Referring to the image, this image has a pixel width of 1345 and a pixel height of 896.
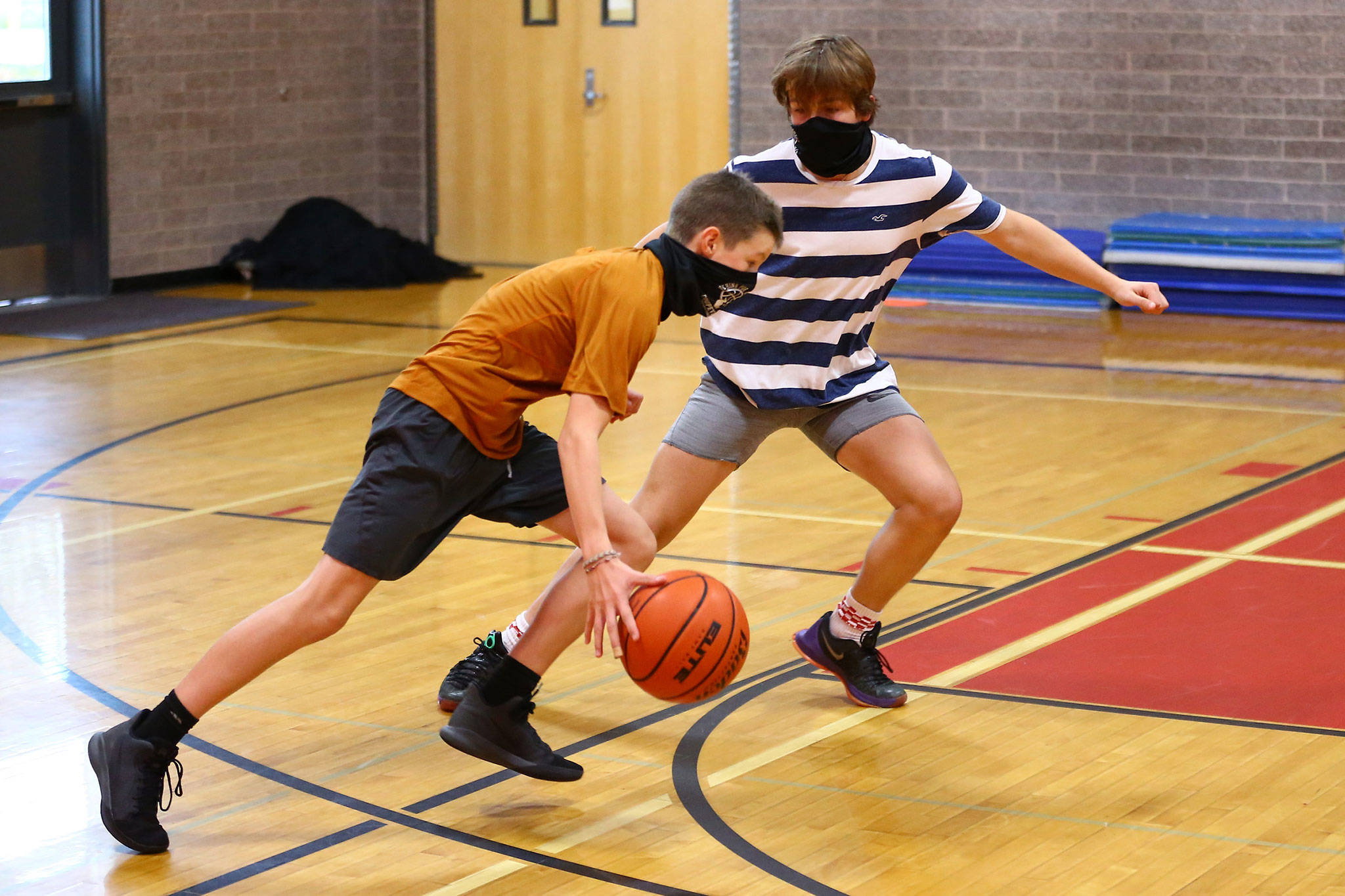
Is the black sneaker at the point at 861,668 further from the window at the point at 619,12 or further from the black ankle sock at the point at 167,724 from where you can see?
the window at the point at 619,12

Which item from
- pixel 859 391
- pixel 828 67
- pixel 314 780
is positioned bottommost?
pixel 314 780

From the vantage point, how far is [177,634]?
14.6 ft

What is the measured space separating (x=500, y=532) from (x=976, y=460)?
195cm

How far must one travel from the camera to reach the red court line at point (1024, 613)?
427 centimetres

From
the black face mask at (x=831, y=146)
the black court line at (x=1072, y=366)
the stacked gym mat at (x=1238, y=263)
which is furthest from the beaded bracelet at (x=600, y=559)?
the stacked gym mat at (x=1238, y=263)

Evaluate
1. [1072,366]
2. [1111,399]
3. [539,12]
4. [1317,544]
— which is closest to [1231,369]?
[1072,366]

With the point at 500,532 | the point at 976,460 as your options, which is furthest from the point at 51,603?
the point at 976,460

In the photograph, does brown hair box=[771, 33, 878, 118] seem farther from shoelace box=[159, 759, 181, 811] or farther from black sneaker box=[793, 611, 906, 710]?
shoelace box=[159, 759, 181, 811]

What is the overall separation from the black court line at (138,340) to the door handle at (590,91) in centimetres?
301

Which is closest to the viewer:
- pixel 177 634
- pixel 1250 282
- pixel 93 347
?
pixel 177 634

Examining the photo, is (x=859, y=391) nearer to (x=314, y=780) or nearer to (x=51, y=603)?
(x=314, y=780)

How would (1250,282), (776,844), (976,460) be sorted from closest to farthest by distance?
(776,844), (976,460), (1250,282)

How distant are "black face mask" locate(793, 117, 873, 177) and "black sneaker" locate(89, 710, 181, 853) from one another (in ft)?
5.72

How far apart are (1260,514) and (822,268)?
2.52 metres
